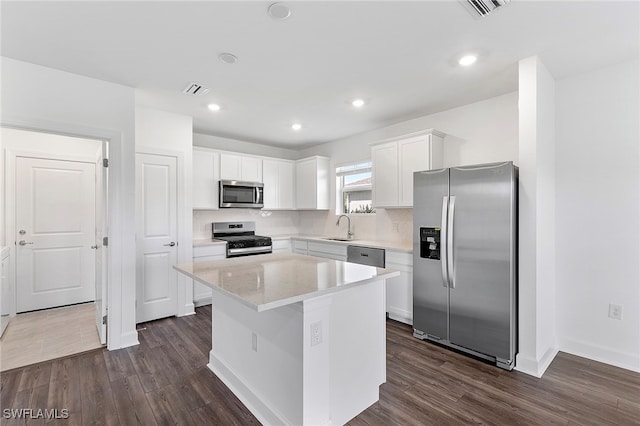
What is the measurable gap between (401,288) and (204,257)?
2.66m

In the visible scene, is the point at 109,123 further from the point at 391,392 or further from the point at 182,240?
the point at 391,392

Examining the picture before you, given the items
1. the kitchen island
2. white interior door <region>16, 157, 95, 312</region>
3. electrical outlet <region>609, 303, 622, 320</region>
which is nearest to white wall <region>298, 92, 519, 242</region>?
electrical outlet <region>609, 303, 622, 320</region>

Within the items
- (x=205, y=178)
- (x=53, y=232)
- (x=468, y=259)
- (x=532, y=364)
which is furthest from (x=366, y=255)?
(x=53, y=232)

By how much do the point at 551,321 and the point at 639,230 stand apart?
3.46ft

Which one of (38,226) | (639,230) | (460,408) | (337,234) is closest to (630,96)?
(639,230)

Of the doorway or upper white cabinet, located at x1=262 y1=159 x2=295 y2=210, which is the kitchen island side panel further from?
upper white cabinet, located at x1=262 y1=159 x2=295 y2=210

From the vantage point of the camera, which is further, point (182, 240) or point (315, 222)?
point (315, 222)


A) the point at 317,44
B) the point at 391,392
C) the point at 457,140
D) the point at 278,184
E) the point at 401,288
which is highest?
the point at 317,44

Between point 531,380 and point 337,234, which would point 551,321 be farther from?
point 337,234

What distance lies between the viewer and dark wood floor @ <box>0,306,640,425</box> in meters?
1.98

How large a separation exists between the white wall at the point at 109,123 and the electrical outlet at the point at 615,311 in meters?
4.49

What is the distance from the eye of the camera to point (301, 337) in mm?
1680

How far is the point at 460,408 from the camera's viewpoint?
2061 millimetres

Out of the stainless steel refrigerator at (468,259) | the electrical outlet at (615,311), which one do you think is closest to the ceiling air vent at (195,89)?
the stainless steel refrigerator at (468,259)
